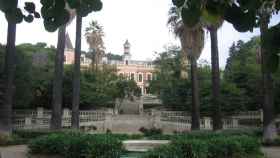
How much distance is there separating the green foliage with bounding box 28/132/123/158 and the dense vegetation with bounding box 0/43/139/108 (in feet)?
39.0

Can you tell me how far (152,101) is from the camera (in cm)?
5384

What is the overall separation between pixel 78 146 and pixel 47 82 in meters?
23.4

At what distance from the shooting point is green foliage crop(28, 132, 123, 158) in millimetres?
11734

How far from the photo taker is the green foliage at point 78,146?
1173cm

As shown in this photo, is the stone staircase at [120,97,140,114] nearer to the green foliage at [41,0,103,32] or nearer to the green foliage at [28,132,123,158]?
the green foliage at [28,132,123,158]

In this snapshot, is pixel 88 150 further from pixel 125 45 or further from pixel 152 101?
pixel 125 45

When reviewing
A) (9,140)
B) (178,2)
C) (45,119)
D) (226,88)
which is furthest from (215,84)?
(178,2)

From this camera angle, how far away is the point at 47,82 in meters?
34.8

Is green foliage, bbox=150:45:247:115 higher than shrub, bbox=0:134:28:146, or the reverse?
green foliage, bbox=150:45:247:115

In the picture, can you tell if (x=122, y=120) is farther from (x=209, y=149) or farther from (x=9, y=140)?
(x=209, y=149)

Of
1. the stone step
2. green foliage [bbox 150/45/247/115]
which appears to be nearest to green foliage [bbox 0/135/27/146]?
the stone step

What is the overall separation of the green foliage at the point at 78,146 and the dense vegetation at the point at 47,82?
11.9 m

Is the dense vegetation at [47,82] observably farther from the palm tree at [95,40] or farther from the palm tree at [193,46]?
the palm tree at [193,46]

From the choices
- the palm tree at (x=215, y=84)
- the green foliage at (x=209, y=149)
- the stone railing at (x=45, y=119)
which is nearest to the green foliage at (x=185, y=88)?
the stone railing at (x=45, y=119)
